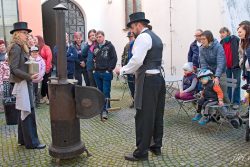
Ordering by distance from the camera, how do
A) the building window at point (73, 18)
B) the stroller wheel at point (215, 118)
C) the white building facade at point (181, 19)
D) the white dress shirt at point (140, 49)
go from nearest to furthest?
the white dress shirt at point (140, 49), the stroller wheel at point (215, 118), the white building facade at point (181, 19), the building window at point (73, 18)

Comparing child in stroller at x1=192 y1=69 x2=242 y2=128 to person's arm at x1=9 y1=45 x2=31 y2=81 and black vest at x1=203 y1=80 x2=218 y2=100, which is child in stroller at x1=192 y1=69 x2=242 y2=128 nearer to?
black vest at x1=203 y1=80 x2=218 y2=100

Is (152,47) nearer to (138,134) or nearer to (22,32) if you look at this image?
(138,134)

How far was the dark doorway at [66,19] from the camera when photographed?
14891 millimetres

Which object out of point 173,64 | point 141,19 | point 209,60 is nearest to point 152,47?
point 141,19

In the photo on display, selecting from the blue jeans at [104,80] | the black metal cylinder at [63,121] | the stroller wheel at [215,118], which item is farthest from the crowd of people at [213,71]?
the black metal cylinder at [63,121]

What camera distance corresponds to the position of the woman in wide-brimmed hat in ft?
16.3

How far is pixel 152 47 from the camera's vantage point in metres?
4.43

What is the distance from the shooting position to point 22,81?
200 inches

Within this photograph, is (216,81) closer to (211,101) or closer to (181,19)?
(211,101)

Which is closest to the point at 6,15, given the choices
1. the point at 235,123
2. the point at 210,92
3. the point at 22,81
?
the point at 22,81

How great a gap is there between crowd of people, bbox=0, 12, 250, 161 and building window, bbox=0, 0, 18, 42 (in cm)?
473

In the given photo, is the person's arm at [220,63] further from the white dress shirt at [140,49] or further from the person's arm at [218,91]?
the white dress shirt at [140,49]

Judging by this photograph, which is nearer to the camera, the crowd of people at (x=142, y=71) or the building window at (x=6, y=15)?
the crowd of people at (x=142, y=71)

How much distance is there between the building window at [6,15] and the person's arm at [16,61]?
8.44 meters
